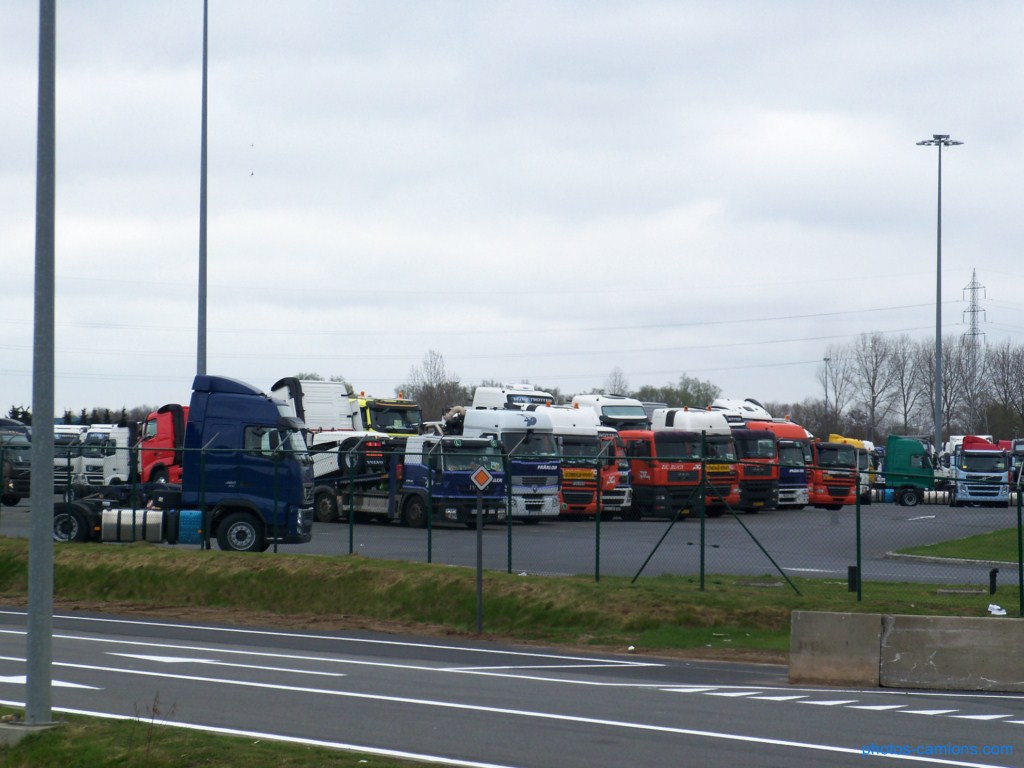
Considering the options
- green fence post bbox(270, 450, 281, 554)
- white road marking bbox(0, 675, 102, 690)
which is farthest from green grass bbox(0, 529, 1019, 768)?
white road marking bbox(0, 675, 102, 690)

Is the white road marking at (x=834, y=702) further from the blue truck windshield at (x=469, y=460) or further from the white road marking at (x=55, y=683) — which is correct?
the blue truck windshield at (x=469, y=460)

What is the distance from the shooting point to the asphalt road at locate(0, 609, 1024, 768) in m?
10.2

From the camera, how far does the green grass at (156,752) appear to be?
29.1ft

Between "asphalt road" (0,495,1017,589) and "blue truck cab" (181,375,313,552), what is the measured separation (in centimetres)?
122

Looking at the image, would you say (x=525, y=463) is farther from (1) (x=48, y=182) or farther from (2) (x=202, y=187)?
(1) (x=48, y=182)

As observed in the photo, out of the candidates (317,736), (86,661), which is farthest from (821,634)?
(86,661)

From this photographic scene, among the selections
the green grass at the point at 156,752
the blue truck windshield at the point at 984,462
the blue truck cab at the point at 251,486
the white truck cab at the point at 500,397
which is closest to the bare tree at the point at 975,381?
the blue truck windshield at the point at 984,462

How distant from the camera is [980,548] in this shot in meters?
30.5

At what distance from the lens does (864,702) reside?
1360 centimetres

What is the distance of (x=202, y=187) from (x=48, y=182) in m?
23.4

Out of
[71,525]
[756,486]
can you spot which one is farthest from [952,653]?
[756,486]

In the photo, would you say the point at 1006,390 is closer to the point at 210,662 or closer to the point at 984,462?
the point at 984,462

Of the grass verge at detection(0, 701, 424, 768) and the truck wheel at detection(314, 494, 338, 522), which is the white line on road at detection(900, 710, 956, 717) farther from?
the truck wheel at detection(314, 494, 338, 522)

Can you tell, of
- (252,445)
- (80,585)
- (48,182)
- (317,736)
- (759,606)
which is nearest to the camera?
(48,182)
